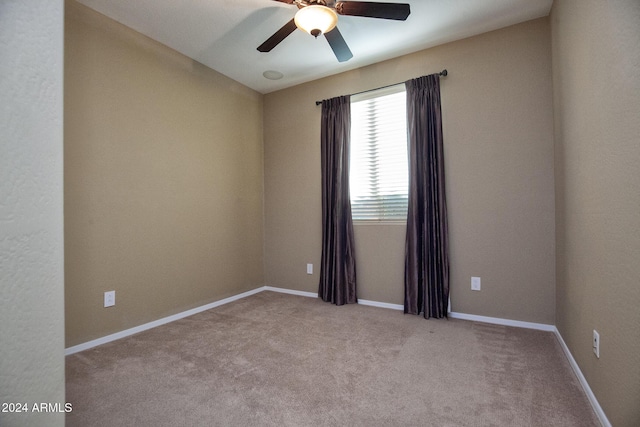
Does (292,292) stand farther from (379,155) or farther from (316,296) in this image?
(379,155)

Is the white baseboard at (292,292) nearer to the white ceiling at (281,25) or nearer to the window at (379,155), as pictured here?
the window at (379,155)

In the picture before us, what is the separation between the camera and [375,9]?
1.91 m

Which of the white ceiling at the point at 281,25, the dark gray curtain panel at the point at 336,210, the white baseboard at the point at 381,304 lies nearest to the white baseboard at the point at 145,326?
the dark gray curtain panel at the point at 336,210

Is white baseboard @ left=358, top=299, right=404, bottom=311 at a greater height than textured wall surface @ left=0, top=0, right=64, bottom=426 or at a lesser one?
lesser

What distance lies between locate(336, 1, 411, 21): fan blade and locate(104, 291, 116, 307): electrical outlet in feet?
9.11

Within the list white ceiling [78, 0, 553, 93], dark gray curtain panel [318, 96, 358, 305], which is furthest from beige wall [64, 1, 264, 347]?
dark gray curtain panel [318, 96, 358, 305]

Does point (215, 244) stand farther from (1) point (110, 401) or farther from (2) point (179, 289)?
(1) point (110, 401)

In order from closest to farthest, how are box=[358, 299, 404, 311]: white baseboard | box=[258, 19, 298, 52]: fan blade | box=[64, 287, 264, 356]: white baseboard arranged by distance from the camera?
box=[258, 19, 298, 52]: fan blade → box=[64, 287, 264, 356]: white baseboard → box=[358, 299, 404, 311]: white baseboard

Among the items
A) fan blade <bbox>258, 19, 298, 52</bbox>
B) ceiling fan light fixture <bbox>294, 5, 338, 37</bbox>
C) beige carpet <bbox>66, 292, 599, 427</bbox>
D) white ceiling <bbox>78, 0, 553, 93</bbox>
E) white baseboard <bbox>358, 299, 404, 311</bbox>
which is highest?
white ceiling <bbox>78, 0, 553, 93</bbox>

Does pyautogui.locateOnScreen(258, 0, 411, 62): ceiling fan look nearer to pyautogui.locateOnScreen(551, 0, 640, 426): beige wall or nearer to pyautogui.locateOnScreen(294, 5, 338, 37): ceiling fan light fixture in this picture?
pyautogui.locateOnScreen(294, 5, 338, 37): ceiling fan light fixture

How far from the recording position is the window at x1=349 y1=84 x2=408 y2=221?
3139mm

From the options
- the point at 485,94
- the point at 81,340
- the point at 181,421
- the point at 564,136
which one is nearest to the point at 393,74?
the point at 485,94

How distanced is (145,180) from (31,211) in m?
2.47

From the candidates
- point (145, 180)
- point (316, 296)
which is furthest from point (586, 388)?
point (145, 180)
